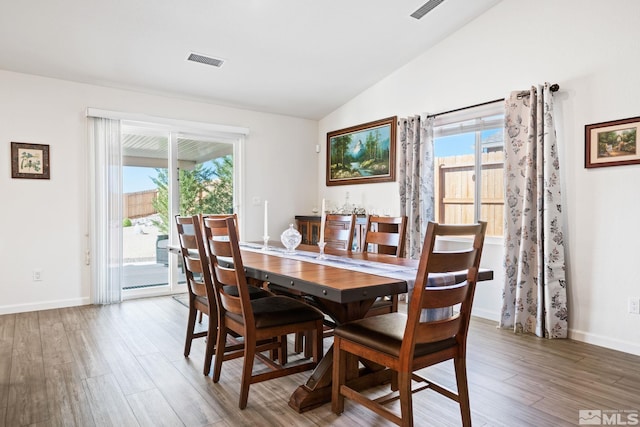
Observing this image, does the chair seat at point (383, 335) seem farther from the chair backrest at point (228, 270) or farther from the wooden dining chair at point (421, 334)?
the chair backrest at point (228, 270)

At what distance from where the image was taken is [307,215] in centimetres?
595

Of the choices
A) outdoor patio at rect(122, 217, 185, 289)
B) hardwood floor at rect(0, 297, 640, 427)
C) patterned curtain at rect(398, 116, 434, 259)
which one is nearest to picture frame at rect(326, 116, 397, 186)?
patterned curtain at rect(398, 116, 434, 259)

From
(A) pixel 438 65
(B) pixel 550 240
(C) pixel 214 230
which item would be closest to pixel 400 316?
(C) pixel 214 230

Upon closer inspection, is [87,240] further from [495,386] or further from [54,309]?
[495,386]

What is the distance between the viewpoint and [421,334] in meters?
1.64

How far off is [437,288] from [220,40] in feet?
10.7

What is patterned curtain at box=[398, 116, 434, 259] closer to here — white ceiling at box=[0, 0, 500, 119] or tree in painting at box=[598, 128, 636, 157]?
white ceiling at box=[0, 0, 500, 119]

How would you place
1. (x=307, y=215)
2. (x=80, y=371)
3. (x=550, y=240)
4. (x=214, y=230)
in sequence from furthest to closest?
(x=307, y=215), (x=550, y=240), (x=80, y=371), (x=214, y=230)

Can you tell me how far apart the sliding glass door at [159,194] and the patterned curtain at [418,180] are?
2.46 m

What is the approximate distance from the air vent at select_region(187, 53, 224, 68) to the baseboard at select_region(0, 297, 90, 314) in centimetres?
283

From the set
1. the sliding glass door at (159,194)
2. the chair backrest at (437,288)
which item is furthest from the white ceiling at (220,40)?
the chair backrest at (437,288)

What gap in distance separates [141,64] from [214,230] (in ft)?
8.77

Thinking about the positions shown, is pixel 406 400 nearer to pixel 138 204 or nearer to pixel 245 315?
pixel 245 315

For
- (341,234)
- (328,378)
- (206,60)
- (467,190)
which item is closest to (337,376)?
(328,378)
